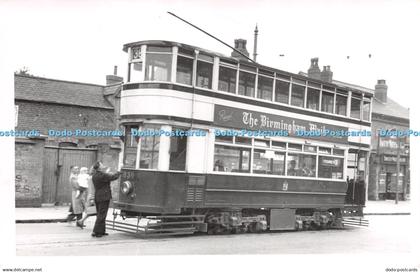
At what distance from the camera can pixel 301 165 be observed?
45.5ft

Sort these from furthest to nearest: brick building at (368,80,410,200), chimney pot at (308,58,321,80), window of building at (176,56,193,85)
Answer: brick building at (368,80,410,200), chimney pot at (308,58,321,80), window of building at (176,56,193,85)

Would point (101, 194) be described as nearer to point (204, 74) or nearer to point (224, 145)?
point (224, 145)

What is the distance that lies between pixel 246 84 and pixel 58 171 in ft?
26.1

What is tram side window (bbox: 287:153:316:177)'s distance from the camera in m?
13.5

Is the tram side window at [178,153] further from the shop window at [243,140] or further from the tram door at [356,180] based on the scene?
the tram door at [356,180]

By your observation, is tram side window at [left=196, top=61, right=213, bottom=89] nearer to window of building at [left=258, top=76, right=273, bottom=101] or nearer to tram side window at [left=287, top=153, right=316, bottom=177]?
window of building at [left=258, top=76, right=273, bottom=101]

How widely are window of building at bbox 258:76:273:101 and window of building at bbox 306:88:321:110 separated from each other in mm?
1466

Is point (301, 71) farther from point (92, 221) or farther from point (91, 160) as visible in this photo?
point (92, 221)

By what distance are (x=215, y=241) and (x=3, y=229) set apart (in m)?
4.59

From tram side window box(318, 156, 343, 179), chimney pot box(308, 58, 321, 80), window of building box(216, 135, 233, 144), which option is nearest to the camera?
window of building box(216, 135, 233, 144)

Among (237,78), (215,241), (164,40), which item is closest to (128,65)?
(164,40)

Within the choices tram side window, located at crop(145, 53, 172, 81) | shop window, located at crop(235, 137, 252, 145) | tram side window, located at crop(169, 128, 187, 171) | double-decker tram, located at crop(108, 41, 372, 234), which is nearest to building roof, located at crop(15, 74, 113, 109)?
double-decker tram, located at crop(108, 41, 372, 234)

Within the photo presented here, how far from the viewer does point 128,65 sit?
11.6 metres

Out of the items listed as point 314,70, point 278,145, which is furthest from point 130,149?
point 314,70
